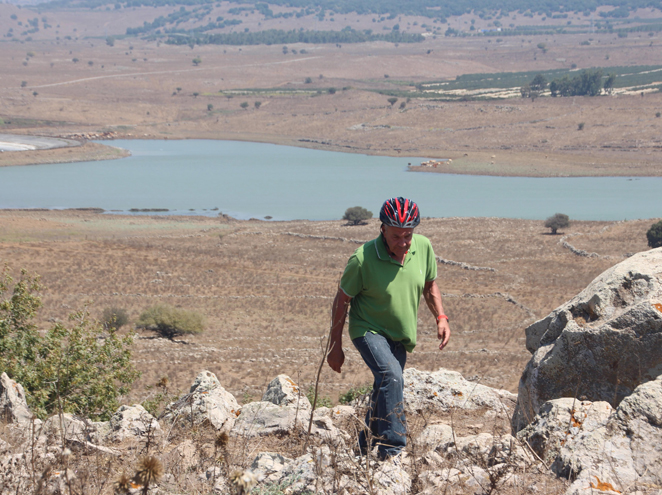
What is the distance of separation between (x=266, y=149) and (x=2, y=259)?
57.1 metres

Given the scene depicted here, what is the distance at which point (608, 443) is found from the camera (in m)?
3.83

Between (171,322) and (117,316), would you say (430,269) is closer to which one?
(171,322)

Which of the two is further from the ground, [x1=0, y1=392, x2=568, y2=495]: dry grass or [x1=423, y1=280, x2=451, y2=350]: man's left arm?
[x1=423, y1=280, x2=451, y2=350]: man's left arm

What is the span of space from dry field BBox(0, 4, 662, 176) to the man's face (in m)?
63.5

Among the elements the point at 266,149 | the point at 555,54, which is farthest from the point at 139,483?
the point at 555,54

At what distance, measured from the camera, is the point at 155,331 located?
19516 millimetres

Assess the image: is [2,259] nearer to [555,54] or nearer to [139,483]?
[139,483]

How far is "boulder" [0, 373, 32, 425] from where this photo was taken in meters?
Answer: 5.96

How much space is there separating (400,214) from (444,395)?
332cm

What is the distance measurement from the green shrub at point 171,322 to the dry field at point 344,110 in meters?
51.6

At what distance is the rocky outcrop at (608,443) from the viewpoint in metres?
3.53

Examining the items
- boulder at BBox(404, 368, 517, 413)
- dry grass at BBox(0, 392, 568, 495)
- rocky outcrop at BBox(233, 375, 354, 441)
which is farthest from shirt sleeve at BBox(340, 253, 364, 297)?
boulder at BBox(404, 368, 517, 413)

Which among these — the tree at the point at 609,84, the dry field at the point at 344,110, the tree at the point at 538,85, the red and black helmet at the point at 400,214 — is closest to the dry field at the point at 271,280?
the red and black helmet at the point at 400,214

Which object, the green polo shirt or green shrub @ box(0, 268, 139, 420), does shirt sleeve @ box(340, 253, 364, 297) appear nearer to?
the green polo shirt
